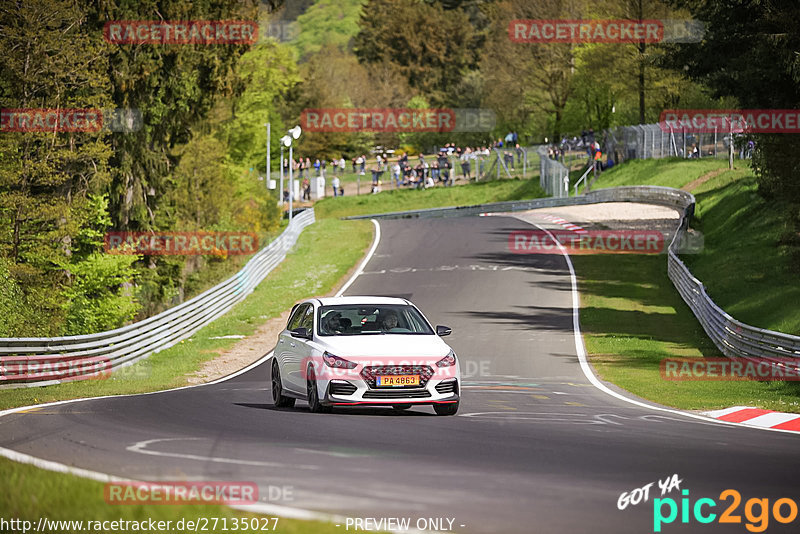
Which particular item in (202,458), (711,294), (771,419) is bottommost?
(711,294)

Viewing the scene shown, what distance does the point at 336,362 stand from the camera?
15.0 metres

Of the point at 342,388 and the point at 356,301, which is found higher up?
the point at 356,301

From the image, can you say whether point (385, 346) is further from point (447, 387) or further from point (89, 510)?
point (89, 510)

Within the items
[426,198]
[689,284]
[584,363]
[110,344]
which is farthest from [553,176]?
[584,363]

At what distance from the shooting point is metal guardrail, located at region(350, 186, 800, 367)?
24984mm

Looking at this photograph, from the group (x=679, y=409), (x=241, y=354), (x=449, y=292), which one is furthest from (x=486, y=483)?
(x=449, y=292)

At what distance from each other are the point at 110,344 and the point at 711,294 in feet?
65.8

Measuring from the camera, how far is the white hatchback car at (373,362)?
1488 centimetres

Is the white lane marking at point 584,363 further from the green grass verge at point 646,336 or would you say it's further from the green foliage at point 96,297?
the green foliage at point 96,297

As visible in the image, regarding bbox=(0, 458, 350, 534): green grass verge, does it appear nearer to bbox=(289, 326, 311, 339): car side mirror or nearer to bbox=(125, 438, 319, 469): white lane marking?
bbox=(125, 438, 319, 469): white lane marking

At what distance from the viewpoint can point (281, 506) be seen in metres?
7.74

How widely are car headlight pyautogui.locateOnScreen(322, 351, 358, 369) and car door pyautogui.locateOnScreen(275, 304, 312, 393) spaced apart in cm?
103

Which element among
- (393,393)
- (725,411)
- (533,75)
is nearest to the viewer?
(393,393)

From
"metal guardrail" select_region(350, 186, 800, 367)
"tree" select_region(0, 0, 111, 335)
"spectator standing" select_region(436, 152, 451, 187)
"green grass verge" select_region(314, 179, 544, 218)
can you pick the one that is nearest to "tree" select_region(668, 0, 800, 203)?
"metal guardrail" select_region(350, 186, 800, 367)
